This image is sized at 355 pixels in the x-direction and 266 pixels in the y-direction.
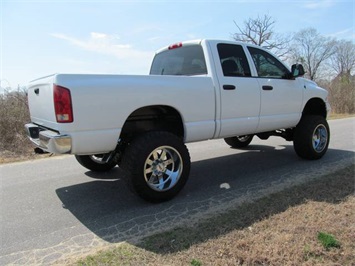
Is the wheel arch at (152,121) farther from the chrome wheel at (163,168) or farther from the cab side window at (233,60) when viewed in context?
the cab side window at (233,60)

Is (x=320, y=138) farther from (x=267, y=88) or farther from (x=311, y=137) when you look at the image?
(x=267, y=88)

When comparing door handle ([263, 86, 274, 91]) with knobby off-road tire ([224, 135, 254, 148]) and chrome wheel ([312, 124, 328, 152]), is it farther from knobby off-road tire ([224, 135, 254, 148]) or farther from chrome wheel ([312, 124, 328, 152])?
knobby off-road tire ([224, 135, 254, 148])

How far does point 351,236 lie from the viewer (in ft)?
10.2

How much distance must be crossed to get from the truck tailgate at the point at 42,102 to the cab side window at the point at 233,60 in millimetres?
2451

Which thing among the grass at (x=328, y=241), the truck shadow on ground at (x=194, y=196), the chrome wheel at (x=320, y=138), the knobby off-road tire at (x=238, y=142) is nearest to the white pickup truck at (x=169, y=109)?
the chrome wheel at (x=320, y=138)

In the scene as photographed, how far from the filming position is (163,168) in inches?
166

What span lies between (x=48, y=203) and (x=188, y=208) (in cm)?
192

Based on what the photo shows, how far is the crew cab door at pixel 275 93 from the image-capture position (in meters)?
5.29

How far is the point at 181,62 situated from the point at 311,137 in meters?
2.87

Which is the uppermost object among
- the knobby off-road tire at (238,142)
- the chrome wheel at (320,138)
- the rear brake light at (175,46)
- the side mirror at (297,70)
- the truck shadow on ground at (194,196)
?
the rear brake light at (175,46)

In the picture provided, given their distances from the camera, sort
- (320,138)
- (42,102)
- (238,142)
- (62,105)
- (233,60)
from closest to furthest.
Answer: (62,105) → (42,102) → (233,60) → (320,138) → (238,142)

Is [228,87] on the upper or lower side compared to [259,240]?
upper

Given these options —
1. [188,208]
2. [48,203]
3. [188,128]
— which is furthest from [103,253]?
[188,128]

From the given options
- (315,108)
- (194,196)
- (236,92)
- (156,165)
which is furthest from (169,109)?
(315,108)
